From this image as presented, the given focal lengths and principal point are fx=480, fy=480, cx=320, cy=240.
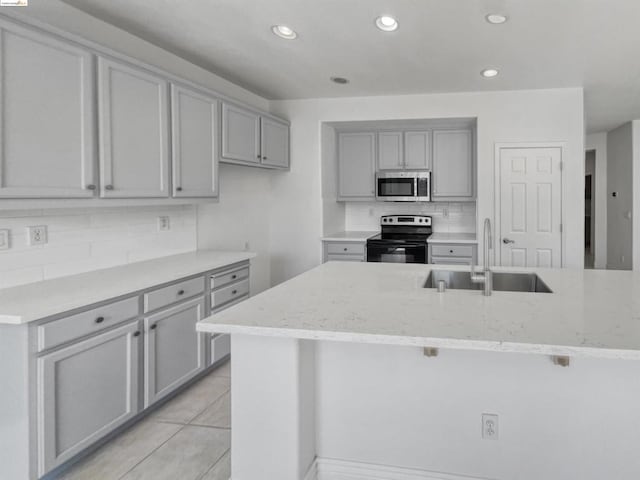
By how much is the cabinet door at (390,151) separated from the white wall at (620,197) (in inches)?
147

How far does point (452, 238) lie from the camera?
5195 mm

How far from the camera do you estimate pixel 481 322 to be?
1.63m

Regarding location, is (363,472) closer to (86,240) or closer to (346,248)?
(86,240)

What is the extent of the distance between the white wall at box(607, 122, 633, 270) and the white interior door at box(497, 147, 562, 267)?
2.90 m

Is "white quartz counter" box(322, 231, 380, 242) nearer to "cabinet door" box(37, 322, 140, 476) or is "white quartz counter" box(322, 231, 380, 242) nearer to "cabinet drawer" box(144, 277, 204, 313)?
"cabinet drawer" box(144, 277, 204, 313)

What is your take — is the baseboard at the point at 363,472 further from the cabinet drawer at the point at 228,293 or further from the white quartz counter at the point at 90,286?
the cabinet drawer at the point at 228,293

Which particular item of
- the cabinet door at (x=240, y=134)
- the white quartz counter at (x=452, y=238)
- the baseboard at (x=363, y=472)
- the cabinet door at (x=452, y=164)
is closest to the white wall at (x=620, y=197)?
the white quartz counter at (x=452, y=238)

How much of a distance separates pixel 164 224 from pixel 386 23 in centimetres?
210

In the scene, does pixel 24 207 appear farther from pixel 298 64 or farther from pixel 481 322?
pixel 298 64

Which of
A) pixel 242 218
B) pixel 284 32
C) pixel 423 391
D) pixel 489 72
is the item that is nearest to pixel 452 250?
pixel 489 72

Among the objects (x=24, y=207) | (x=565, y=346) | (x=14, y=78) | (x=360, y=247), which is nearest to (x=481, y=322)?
(x=565, y=346)

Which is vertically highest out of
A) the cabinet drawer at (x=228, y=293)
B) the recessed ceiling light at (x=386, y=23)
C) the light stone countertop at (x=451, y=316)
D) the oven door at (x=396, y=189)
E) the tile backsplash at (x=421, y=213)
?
the recessed ceiling light at (x=386, y=23)

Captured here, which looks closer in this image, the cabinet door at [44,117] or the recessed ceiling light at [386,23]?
the cabinet door at [44,117]

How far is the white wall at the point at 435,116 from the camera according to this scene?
4723 mm
